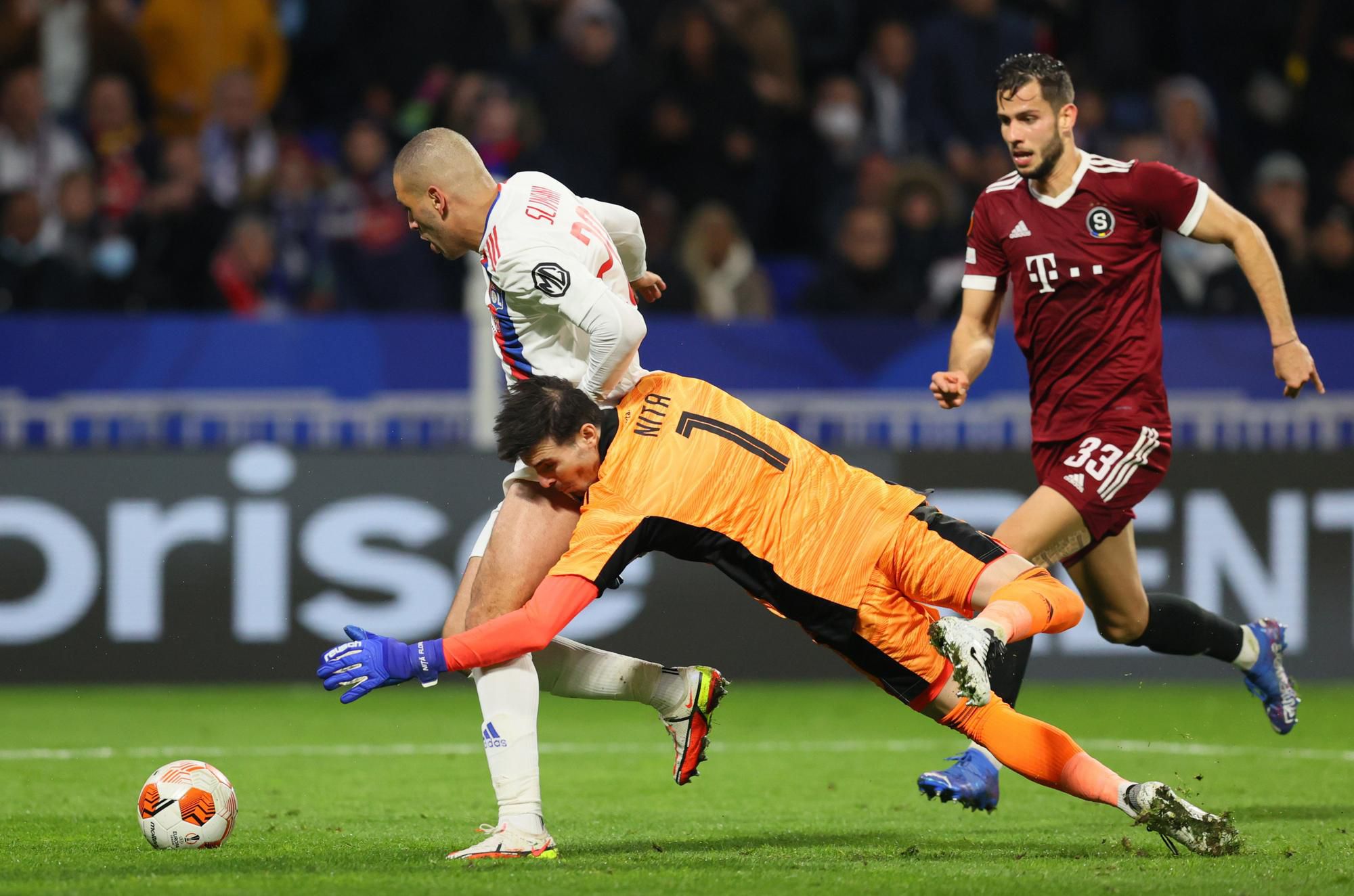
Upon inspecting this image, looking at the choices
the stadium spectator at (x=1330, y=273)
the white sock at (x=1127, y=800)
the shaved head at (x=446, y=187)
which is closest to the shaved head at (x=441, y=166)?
the shaved head at (x=446, y=187)

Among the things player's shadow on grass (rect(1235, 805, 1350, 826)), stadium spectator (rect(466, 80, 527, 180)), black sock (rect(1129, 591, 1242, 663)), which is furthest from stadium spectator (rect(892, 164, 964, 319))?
player's shadow on grass (rect(1235, 805, 1350, 826))

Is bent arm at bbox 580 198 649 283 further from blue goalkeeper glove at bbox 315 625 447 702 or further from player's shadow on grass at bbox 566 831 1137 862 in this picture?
player's shadow on grass at bbox 566 831 1137 862

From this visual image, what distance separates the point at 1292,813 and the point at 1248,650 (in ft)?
3.37

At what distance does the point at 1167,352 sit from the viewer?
460 inches

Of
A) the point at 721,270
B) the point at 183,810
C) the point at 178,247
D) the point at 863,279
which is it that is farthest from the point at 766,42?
the point at 183,810

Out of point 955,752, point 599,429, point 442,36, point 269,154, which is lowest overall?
point 955,752

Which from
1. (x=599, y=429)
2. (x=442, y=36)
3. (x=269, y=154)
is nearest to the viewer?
(x=599, y=429)

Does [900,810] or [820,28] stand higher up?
[820,28]

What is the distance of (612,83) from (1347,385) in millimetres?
5657

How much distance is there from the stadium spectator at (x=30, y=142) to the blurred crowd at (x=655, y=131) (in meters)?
0.02

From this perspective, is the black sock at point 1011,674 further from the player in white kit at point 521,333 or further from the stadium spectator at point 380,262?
the stadium spectator at point 380,262

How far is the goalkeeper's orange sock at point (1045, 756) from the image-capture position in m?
5.76

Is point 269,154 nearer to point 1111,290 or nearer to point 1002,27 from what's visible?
point 1002,27

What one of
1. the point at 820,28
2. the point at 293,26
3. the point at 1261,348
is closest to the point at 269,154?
the point at 293,26
